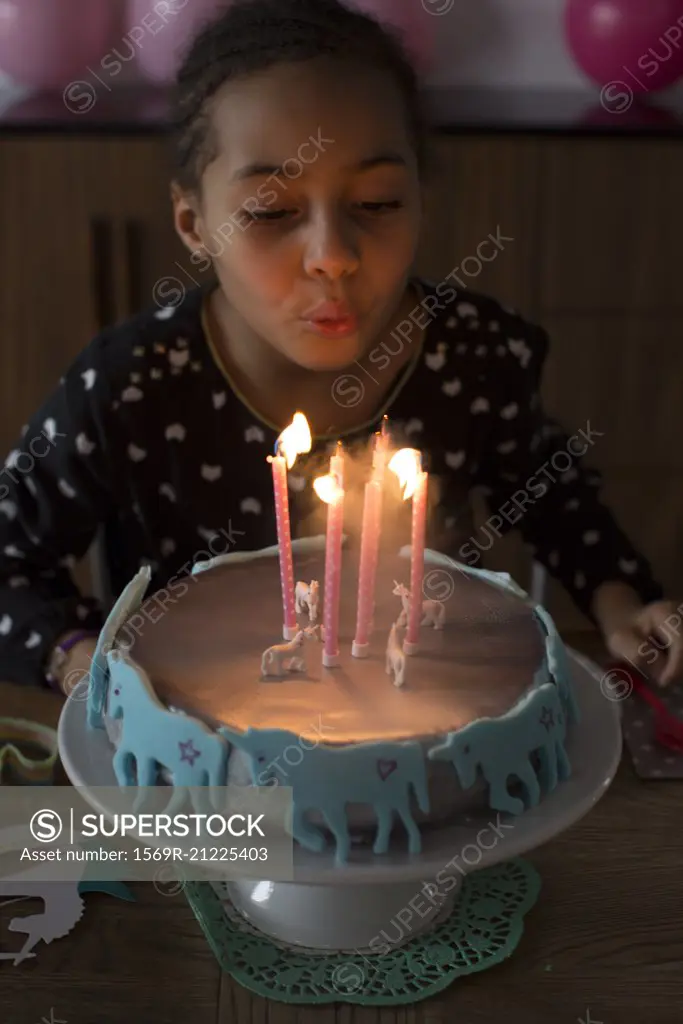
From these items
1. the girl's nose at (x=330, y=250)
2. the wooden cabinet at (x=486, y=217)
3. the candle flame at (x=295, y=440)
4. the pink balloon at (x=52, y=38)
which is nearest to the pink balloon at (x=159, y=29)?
the pink balloon at (x=52, y=38)

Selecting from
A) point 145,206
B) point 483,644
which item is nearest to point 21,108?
point 145,206

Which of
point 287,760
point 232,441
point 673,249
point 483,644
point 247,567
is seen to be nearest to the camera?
point 287,760

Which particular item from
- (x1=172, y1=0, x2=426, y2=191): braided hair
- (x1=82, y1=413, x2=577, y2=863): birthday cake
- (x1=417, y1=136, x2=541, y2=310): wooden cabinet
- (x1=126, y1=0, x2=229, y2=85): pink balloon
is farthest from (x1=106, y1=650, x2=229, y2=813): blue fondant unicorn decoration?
(x1=417, y1=136, x2=541, y2=310): wooden cabinet

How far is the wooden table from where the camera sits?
62 centimetres

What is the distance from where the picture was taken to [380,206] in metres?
0.81

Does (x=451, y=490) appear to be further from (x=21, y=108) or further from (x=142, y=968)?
(x=21, y=108)

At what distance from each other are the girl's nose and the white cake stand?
34cm

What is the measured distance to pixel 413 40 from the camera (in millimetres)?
1340

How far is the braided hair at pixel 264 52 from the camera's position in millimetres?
810

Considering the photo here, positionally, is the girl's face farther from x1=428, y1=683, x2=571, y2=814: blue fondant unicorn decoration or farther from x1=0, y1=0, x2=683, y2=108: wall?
x1=0, y1=0, x2=683, y2=108: wall

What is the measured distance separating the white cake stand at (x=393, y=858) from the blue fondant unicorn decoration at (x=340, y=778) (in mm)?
15

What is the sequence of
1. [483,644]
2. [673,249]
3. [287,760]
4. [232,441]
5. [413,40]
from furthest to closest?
[673,249] → [413,40] → [232,441] → [483,644] → [287,760]

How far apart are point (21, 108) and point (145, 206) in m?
0.22

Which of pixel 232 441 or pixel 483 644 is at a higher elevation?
pixel 232 441
